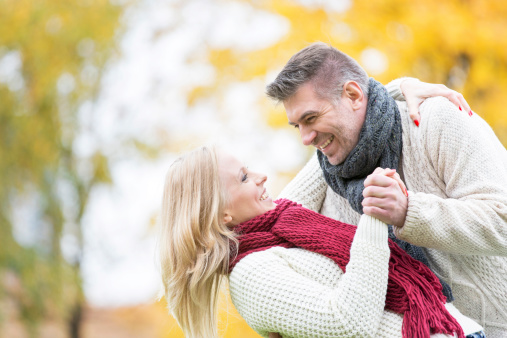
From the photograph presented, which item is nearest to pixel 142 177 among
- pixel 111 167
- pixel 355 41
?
pixel 111 167

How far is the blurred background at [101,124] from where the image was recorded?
25.5 feet

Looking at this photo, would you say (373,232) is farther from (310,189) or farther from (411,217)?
(310,189)

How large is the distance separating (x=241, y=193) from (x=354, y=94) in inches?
23.6

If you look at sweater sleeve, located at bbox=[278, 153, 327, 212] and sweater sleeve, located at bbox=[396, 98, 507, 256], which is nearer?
sweater sleeve, located at bbox=[396, 98, 507, 256]

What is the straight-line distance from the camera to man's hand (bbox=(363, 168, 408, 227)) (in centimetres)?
207

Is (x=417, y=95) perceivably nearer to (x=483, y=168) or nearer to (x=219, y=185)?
(x=483, y=168)

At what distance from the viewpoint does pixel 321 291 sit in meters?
2.09

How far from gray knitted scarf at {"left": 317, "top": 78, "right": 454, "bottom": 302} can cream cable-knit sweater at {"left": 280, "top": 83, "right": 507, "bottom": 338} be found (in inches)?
1.9

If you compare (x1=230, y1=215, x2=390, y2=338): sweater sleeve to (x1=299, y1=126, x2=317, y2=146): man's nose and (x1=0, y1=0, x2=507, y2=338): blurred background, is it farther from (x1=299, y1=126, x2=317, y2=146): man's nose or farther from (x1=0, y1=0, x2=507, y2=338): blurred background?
(x1=0, y1=0, x2=507, y2=338): blurred background

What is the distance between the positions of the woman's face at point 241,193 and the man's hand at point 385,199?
1.69ft

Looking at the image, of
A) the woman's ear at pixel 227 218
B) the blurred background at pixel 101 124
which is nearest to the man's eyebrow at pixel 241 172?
the woman's ear at pixel 227 218

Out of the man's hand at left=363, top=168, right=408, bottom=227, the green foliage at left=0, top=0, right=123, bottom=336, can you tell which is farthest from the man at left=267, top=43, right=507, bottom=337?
the green foliage at left=0, top=0, right=123, bottom=336

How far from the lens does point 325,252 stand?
222 cm

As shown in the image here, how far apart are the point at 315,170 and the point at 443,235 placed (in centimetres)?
89
